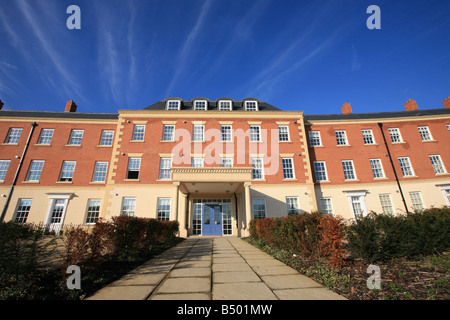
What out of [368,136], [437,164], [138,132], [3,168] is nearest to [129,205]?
[138,132]

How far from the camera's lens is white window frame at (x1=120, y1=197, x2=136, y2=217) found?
1545 cm

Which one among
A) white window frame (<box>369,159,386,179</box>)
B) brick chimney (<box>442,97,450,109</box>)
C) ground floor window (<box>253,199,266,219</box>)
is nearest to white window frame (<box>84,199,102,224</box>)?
ground floor window (<box>253,199,266,219</box>)

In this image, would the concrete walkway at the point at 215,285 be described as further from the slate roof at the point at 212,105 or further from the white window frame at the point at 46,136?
the white window frame at the point at 46,136

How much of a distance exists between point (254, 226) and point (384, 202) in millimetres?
14403

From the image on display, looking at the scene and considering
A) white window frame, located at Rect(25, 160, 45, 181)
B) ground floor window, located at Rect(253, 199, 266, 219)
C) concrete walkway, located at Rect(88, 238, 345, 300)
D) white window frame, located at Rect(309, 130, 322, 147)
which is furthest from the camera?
white window frame, located at Rect(309, 130, 322, 147)

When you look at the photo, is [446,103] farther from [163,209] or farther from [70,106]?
[70,106]

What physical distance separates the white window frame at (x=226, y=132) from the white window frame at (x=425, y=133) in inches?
802

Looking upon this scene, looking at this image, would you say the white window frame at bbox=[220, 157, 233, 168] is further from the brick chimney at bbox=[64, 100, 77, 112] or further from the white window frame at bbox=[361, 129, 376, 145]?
the brick chimney at bbox=[64, 100, 77, 112]

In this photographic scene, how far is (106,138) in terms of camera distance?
18531 millimetres

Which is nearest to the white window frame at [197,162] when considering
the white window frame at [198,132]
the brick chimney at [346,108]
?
the white window frame at [198,132]

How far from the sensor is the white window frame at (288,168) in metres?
17.1

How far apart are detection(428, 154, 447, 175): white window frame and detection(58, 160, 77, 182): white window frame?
35.0m

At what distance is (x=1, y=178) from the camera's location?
1667 centimetres
